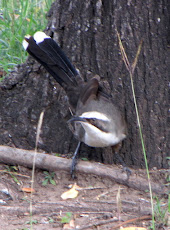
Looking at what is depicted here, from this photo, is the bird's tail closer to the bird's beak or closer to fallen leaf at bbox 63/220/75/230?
the bird's beak

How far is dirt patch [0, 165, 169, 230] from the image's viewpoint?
10.7 ft

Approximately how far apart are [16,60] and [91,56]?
1.94 m

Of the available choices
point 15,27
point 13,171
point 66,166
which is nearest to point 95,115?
point 66,166

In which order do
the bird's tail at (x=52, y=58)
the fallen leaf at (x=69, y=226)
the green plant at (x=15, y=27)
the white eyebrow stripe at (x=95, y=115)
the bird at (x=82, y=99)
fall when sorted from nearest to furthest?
the fallen leaf at (x=69, y=226)
the white eyebrow stripe at (x=95, y=115)
the bird at (x=82, y=99)
the bird's tail at (x=52, y=58)
the green plant at (x=15, y=27)

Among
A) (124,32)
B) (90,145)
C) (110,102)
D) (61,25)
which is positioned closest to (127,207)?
(90,145)

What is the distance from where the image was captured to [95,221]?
10.7 ft

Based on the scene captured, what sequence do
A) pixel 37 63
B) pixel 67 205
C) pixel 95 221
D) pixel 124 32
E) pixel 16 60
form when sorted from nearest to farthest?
pixel 95 221
pixel 67 205
pixel 124 32
pixel 37 63
pixel 16 60

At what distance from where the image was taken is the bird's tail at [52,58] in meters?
4.15

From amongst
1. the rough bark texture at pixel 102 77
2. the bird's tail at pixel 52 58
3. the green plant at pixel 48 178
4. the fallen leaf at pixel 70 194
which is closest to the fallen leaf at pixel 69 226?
the fallen leaf at pixel 70 194

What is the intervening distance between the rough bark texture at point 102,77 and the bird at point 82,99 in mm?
99

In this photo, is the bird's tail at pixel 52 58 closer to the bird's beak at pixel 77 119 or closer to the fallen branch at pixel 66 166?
the bird's beak at pixel 77 119

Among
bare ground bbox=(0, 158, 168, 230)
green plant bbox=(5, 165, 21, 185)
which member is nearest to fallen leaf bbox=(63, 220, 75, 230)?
bare ground bbox=(0, 158, 168, 230)

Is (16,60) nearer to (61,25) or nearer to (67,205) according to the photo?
(61,25)

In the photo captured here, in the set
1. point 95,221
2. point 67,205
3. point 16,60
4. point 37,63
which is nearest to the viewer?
point 95,221
